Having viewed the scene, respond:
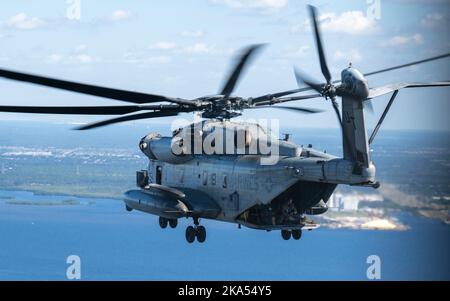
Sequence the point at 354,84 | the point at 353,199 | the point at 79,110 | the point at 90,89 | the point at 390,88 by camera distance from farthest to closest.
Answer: the point at 353,199 < the point at 390,88 < the point at 79,110 < the point at 354,84 < the point at 90,89

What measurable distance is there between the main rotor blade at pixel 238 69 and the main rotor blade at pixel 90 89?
4.24ft

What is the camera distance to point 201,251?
67.8m

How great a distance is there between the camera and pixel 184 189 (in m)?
38.6

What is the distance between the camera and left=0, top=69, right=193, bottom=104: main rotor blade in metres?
26.3

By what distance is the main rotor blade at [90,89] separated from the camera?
26.3m

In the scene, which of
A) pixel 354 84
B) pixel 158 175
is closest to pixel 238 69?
pixel 354 84

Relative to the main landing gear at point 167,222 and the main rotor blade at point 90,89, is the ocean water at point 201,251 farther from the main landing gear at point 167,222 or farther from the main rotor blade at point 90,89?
the main rotor blade at point 90,89

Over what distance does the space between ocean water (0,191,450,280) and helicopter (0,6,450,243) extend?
16071 mm

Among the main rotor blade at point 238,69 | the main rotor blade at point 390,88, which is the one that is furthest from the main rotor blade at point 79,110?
the main rotor blade at point 390,88

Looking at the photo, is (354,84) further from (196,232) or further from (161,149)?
(161,149)

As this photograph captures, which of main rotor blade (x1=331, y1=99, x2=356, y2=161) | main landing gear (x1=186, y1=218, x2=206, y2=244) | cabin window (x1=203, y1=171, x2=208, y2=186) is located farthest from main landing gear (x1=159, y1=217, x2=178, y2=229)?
main rotor blade (x1=331, y1=99, x2=356, y2=161)

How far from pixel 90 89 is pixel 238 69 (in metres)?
6.67
